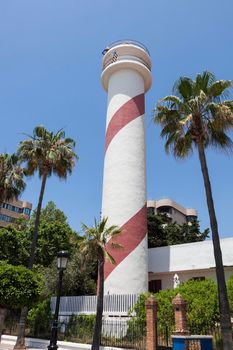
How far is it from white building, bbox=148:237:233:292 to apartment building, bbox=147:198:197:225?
3722 cm

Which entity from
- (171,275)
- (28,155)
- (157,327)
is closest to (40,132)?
(28,155)

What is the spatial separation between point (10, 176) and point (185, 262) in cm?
1362

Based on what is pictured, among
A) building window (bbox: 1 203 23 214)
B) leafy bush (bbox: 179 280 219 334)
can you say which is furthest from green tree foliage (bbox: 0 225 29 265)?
building window (bbox: 1 203 23 214)

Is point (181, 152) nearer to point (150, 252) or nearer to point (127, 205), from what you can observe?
point (127, 205)

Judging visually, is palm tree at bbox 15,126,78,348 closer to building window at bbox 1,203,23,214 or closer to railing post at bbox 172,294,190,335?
railing post at bbox 172,294,190,335

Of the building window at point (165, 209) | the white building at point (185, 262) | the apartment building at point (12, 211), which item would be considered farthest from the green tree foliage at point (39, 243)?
the apartment building at point (12, 211)

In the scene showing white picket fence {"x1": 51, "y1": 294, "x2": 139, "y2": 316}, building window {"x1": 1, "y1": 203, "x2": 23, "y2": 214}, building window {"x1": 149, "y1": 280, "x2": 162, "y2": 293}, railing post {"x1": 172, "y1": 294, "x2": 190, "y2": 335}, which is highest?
building window {"x1": 1, "y1": 203, "x2": 23, "y2": 214}

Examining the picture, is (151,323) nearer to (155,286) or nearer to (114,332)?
(114,332)

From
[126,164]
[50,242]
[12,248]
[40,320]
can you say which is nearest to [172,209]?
[50,242]

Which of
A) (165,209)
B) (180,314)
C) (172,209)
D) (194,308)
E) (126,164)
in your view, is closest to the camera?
(180,314)

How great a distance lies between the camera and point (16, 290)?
17734 mm

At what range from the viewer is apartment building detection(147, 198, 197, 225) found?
67188mm

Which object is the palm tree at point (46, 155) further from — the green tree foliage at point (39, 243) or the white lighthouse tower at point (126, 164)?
the green tree foliage at point (39, 243)

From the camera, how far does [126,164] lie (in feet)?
81.1
